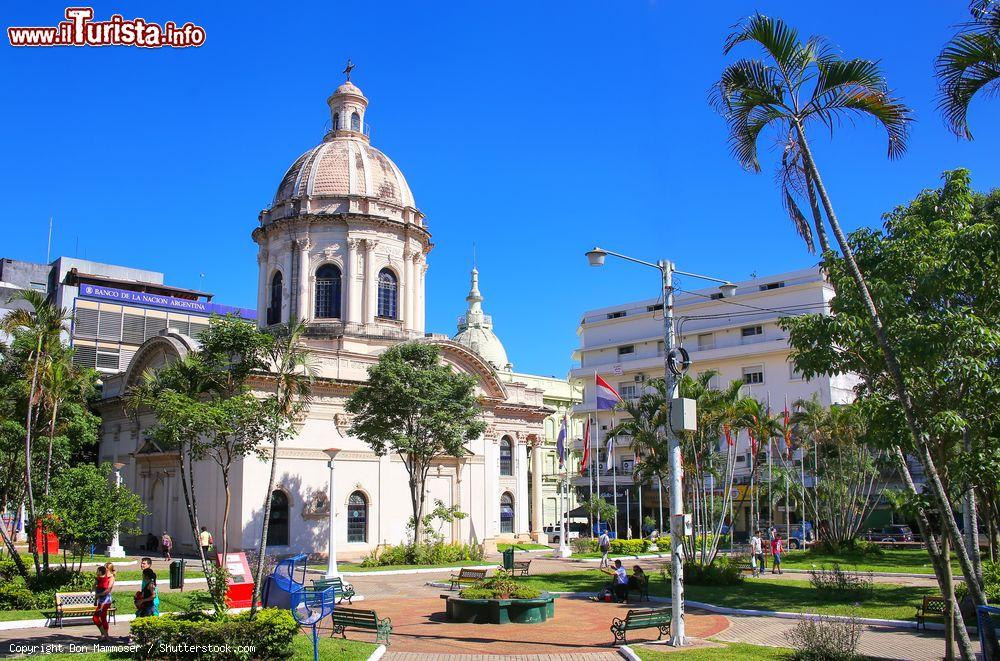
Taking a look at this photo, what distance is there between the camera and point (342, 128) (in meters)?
48.9

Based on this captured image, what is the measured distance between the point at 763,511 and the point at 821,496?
50.5ft

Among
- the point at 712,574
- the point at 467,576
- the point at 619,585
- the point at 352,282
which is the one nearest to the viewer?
the point at 619,585

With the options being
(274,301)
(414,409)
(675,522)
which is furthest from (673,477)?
(274,301)

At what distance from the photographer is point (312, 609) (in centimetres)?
1362

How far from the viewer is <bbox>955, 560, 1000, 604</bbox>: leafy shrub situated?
717 inches

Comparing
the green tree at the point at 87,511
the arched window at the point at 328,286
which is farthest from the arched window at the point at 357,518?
the green tree at the point at 87,511

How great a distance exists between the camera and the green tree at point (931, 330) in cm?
1548

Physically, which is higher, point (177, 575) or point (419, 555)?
point (177, 575)

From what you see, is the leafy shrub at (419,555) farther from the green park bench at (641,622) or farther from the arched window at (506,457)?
the green park bench at (641,622)

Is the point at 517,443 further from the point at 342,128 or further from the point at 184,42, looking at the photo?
the point at 184,42

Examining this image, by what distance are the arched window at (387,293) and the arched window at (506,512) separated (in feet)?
42.6

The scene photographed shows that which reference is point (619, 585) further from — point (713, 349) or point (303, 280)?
point (713, 349)

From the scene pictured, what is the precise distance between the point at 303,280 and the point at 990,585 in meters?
34.7

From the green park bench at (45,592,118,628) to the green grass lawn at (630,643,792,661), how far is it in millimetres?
10977
